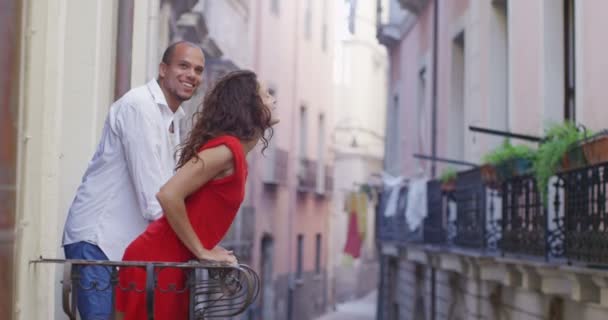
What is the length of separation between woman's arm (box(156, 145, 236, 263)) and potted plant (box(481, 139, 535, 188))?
7190mm

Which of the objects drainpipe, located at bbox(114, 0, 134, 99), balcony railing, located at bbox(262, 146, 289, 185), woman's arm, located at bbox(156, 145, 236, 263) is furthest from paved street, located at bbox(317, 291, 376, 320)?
woman's arm, located at bbox(156, 145, 236, 263)

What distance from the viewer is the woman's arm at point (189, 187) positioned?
13.4ft

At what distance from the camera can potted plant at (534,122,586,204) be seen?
364 inches

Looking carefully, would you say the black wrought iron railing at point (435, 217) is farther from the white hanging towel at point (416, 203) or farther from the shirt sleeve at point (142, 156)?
the shirt sleeve at point (142, 156)

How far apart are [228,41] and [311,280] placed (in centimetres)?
1309

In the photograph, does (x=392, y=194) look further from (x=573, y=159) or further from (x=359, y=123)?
(x=359, y=123)

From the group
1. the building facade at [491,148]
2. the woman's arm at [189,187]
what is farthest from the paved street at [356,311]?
the woman's arm at [189,187]

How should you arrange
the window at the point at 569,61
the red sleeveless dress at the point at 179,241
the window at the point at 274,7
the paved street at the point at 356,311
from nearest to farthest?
the red sleeveless dress at the point at 179,241 < the window at the point at 569,61 < the window at the point at 274,7 < the paved street at the point at 356,311

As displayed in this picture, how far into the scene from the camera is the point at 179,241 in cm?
421

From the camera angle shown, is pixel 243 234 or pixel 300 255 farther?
pixel 300 255

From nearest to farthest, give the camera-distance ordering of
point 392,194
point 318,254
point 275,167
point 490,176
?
point 490,176, point 392,194, point 275,167, point 318,254

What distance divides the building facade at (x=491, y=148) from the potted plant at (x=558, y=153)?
146mm

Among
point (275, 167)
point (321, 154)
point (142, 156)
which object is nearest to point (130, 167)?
point (142, 156)

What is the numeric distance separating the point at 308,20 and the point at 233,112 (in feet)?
99.5
